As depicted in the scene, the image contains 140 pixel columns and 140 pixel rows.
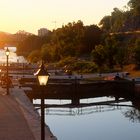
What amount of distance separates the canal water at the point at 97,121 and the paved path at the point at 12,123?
8.10 feet

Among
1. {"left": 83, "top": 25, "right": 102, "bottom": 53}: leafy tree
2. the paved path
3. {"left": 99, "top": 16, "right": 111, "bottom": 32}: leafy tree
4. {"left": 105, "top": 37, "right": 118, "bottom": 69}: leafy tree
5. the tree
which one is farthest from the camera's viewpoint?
{"left": 99, "top": 16, "right": 111, "bottom": 32}: leafy tree

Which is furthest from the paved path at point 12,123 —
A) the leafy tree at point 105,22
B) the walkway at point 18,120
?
the leafy tree at point 105,22

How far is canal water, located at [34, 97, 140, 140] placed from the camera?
96.0ft

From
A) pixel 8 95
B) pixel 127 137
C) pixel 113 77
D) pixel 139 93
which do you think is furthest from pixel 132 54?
pixel 127 137

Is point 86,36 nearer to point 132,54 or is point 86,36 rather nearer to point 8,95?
point 132,54

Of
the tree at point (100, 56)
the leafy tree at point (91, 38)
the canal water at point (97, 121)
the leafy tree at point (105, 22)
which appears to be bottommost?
Answer: the canal water at point (97, 121)

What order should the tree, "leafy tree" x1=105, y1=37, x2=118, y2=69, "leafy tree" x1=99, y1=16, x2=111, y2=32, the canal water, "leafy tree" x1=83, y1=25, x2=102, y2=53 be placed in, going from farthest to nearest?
"leafy tree" x1=99, y1=16, x2=111, y2=32
"leafy tree" x1=83, y1=25, x2=102, y2=53
the tree
"leafy tree" x1=105, y1=37, x2=118, y2=69
the canal water

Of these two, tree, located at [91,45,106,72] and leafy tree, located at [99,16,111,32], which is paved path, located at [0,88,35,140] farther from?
leafy tree, located at [99,16,111,32]

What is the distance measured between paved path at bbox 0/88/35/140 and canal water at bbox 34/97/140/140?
8.10 feet

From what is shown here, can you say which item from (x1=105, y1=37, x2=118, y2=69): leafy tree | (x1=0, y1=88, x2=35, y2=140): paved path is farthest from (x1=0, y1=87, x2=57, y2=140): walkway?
(x1=105, y1=37, x2=118, y2=69): leafy tree

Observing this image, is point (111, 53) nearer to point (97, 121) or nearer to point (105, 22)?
point (97, 121)

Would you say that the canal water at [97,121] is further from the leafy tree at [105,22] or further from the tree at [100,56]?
the leafy tree at [105,22]

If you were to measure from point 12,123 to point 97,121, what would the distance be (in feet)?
32.2

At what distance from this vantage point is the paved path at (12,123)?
22.5 m
